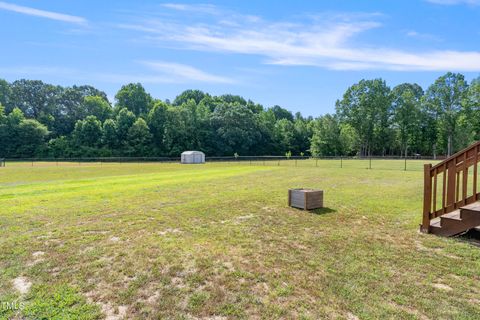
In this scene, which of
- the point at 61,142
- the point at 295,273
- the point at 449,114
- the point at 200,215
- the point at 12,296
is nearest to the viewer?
the point at 12,296

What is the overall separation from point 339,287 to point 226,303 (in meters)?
1.31

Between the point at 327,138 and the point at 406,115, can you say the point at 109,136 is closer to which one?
the point at 327,138

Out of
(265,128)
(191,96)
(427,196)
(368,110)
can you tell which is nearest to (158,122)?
(265,128)

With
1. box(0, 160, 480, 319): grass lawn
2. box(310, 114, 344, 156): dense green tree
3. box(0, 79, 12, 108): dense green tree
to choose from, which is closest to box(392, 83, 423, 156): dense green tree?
box(310, 114, 344, 156): dense green tree

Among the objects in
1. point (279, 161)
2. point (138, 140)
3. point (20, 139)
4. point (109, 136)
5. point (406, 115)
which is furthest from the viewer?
point (406, 115)

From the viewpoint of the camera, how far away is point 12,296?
283 centimetres

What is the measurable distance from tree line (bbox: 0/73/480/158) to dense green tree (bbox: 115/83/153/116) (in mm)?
4506

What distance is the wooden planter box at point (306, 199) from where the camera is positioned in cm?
695

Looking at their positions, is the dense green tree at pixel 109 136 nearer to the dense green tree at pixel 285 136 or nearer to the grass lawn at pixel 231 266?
the dense green tree at pixel 285 136

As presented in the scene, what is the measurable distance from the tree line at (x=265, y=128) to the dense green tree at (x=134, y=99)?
451cm

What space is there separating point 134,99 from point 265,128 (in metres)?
36.8

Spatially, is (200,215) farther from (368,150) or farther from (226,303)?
(368,150)

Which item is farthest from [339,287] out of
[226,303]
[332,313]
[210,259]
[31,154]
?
[31,154]

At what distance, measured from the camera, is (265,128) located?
6488 cm
